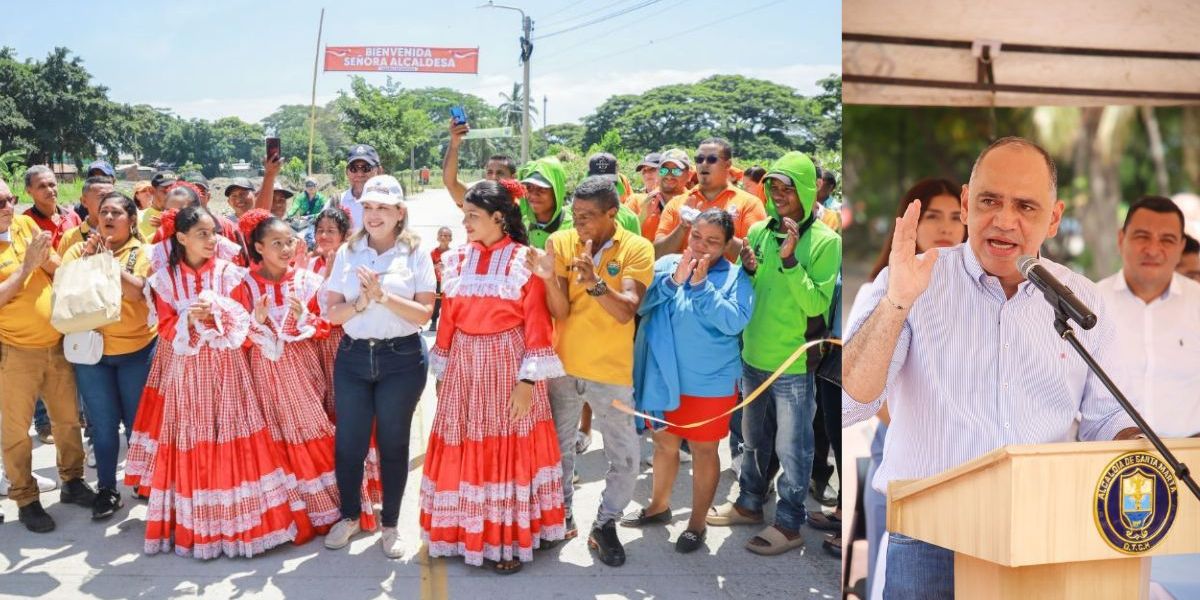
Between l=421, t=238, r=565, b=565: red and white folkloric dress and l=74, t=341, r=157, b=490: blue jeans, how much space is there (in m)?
0.99

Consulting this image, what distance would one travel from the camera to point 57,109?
118 inches

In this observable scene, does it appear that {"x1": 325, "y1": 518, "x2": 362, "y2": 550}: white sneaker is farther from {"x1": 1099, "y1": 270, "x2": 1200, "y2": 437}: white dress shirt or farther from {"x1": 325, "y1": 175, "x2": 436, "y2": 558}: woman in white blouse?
{"x1": 1099, "y1": 270, "x2": 1200, "y2": 437}: white dress shirt

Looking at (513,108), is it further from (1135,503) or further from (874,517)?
(1135,503)

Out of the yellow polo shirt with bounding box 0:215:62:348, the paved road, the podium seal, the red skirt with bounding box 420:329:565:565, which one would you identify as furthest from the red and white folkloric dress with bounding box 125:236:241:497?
the podium seal

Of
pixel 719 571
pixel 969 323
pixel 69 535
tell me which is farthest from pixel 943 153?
pixel 69 535

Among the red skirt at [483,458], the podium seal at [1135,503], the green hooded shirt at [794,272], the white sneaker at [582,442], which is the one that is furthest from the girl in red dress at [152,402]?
the podium seal at [1135,503]

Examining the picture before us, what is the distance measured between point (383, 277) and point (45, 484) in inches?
51.4

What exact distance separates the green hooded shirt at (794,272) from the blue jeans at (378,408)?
1.16 meters

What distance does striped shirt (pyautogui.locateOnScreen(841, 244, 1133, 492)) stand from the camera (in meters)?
2.52

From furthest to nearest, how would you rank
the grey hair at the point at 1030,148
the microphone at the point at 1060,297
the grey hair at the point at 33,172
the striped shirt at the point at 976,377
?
the grey hair at the point at 33,172 < the grey hair at the point at 1030,148 < the striped shirt at the point at 976,377 < the microphone at the point at 1060,297

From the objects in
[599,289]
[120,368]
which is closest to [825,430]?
[599,289]

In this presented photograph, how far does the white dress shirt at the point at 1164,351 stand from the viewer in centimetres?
310

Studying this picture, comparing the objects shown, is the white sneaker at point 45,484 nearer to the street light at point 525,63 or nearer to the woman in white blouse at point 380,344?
the woman in white blouse at point 380,344

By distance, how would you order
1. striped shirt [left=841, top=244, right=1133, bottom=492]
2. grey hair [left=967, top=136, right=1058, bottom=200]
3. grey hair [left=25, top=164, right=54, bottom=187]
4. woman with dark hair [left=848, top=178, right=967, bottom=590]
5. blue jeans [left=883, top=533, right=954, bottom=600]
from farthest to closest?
grey hair [left=25, top=164, right=54, bottom=187]
woman with dark hair [left=848, top=178, right=967, bottom=590]
grey hair [left=967, top=136, right=1058, bottom=200]
striped shirt [left=841, top=244, right=1133, bottom=492]
blue jeans [left=883, top=533, right=954, bottom=600]
